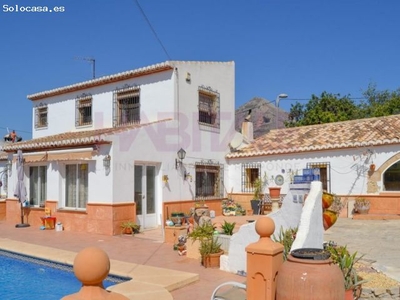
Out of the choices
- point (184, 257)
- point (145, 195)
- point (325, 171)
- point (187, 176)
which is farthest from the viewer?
point (325, 171)

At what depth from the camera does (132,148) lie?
17.1 metres

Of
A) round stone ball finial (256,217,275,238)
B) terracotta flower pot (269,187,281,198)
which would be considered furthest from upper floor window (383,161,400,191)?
round stone ball finial (256,217,275,238)

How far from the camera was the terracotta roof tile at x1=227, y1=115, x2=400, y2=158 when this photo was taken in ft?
68.0

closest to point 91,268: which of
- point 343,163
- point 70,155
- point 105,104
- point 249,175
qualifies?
point 70,155

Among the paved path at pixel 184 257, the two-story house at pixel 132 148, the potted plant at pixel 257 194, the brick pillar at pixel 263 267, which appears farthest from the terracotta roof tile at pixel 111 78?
the brick pillar at pixel 263 267

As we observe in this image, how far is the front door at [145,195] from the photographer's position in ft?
58.0

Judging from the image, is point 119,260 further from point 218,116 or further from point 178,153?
point 218,116

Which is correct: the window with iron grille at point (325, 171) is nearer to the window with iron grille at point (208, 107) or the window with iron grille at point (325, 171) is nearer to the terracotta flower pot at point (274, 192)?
the terracotta flower pot at point (274, 192)

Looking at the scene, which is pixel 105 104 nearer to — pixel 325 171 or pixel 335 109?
pixel 325 171

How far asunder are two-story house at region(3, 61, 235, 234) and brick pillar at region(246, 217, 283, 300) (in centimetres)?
1123

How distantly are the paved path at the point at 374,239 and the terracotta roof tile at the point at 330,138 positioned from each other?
14.2ft

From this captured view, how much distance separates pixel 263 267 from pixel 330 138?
61.5 feet

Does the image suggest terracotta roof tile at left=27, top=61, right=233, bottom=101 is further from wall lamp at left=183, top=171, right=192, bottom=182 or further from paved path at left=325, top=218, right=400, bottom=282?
paved path at left=325, top=218, right=400, bottom=282

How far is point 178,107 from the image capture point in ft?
65.2
